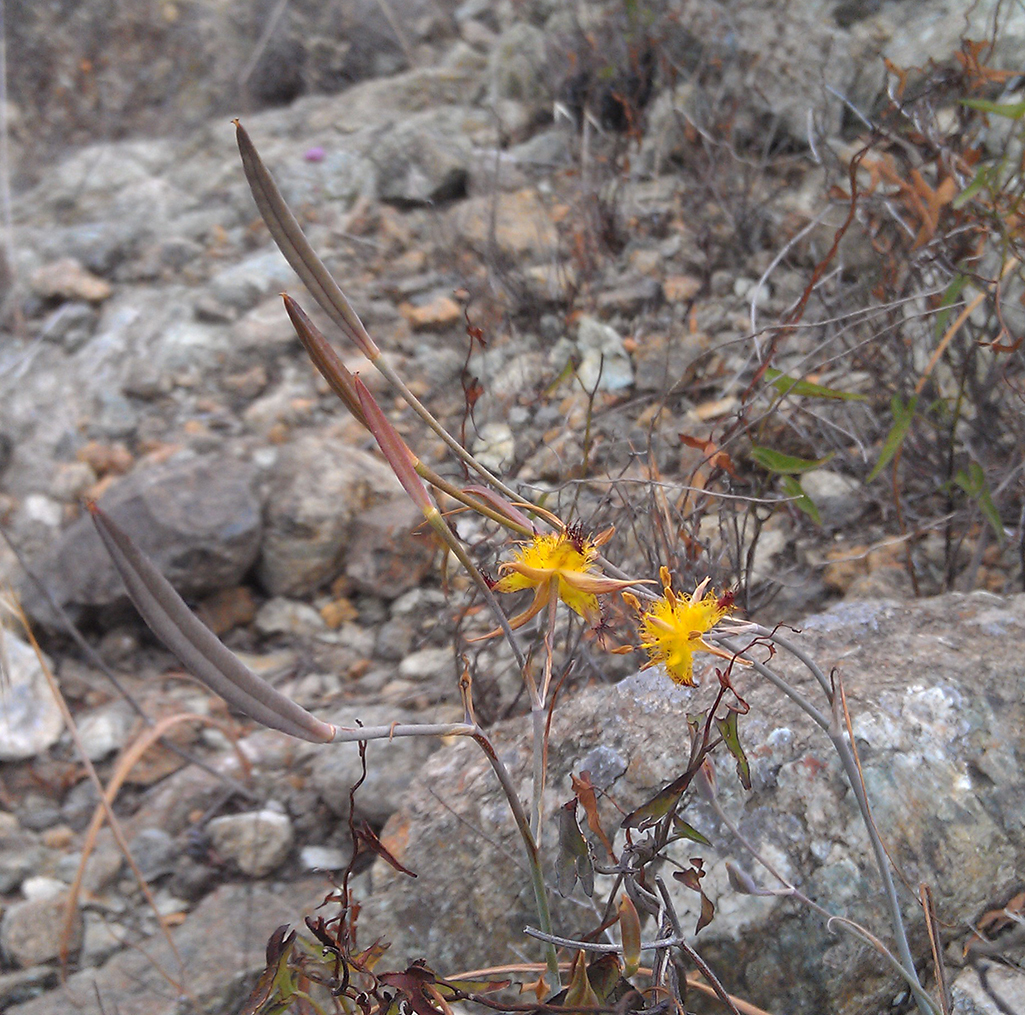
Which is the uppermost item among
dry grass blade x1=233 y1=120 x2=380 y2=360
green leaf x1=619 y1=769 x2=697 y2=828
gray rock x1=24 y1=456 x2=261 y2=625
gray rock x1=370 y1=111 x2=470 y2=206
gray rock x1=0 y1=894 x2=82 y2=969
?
dry grass blade x1=233 y1=120 x2=380 y2=360

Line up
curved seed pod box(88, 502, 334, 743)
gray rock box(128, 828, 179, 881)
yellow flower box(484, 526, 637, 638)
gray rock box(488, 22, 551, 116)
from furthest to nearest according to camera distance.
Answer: gray rock box(488, 22, 551, 116) < gray rock box(128, 828, 179, 881) < yellow flower box(484, 526, 637, 638) < curved seed pod box(88, 502, 334, 743)

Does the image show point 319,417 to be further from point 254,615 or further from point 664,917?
point 664,917

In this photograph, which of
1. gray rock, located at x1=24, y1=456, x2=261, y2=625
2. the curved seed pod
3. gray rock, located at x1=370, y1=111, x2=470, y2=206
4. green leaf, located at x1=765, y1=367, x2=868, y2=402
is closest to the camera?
the curved seed pod

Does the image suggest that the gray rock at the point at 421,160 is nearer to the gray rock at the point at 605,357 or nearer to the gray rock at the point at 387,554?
the gray rock at the point at 605,357

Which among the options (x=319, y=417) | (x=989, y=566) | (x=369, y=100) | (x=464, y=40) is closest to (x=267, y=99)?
(x=369, y=100)

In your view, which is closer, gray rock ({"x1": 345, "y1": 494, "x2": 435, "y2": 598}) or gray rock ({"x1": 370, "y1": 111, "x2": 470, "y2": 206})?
gray rock ({"x1": 345, "y1": 494, "x2": 435, "y2": 598})

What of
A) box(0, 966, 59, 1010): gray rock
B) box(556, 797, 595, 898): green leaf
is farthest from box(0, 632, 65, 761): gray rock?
box(556, 797, 595, 898): green leaf

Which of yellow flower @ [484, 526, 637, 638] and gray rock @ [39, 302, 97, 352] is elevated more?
yellow flower @ [484, 526, 637, 638]

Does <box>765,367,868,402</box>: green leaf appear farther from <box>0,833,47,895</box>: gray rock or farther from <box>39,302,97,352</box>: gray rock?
<box>39,302,97,352</box>: gray rock
